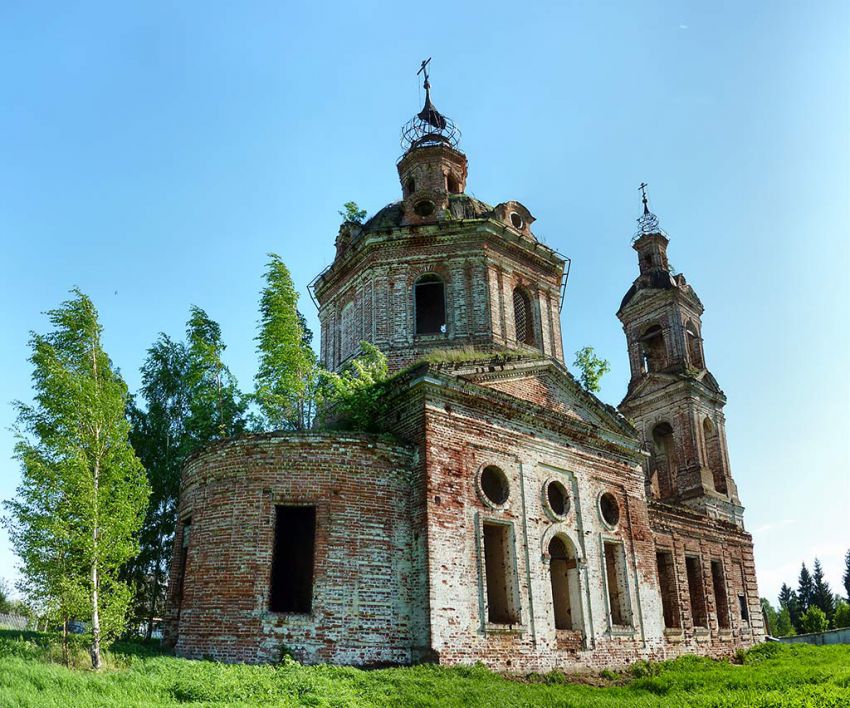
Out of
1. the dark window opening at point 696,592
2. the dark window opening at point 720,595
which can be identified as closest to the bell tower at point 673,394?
the dark window opening at point 720,595

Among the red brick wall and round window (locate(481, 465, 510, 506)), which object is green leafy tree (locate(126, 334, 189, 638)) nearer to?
the red brick wall

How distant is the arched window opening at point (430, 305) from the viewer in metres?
18.7

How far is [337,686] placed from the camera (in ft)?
34.3

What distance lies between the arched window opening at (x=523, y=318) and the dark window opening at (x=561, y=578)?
5.57m

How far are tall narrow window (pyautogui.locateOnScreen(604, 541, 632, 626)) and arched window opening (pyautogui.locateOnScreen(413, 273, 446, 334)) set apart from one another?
22.8ft

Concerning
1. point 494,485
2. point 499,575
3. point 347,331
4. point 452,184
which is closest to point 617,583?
point 499,575

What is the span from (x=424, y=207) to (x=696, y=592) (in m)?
14.2

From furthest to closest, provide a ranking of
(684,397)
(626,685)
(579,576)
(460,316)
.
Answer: (684,397) → (460,316) → (579,576) → (626,685)

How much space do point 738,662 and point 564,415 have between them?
34.3 ft

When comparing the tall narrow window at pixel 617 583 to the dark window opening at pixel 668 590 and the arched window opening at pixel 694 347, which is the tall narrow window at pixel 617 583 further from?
the arched window opening at pixel 694 347

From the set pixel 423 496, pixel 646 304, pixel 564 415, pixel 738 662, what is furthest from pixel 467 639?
pixel 646 304

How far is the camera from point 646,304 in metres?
30.5

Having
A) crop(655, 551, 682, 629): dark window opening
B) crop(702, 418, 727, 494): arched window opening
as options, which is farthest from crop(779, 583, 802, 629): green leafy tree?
crop(655, 551, 682, 629): dark window opening

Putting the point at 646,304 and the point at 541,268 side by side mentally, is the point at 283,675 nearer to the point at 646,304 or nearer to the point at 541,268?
the point at 541,268
